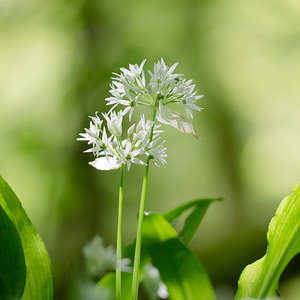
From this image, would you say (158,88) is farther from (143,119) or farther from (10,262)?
(10,262)

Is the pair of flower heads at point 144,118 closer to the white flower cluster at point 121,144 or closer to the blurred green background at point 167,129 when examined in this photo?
the white flower cluster at point 121,144

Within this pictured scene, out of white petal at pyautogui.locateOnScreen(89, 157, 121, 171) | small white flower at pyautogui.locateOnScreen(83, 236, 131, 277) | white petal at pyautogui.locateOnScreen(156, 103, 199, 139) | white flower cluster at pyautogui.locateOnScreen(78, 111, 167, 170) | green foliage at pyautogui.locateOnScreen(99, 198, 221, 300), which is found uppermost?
white petal at pyautogui.locateOnScreen(156, 103, 199, 139)

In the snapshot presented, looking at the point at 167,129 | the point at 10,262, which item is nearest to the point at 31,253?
the point at 10,262

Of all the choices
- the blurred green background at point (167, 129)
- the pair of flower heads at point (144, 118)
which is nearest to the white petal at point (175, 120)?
the pair of flower heads at point (144, 118)

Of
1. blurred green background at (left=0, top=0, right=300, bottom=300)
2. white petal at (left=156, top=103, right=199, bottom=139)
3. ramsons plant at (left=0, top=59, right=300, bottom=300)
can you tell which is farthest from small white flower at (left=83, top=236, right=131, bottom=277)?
blurred green background at (left=0, top=0, right=300, bottom=300)

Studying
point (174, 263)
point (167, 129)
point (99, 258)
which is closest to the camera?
point (99, 258)

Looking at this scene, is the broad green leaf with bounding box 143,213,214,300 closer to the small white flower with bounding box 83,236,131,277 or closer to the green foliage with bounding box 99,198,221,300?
the green foliage with bounding box 99,198,221,300

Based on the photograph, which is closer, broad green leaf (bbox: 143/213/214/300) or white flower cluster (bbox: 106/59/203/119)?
white flower cluster (bbox: 106/59/203/119)
